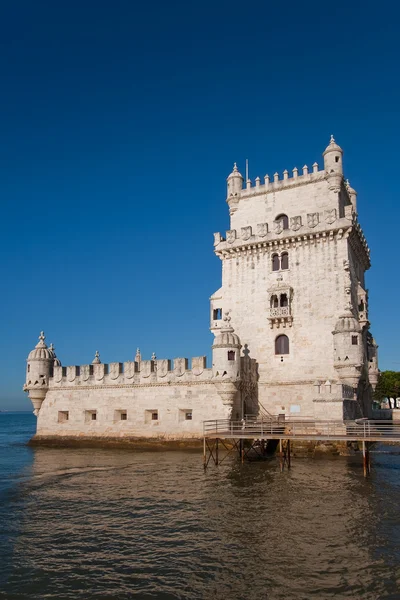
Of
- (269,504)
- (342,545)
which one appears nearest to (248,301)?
(269,504)

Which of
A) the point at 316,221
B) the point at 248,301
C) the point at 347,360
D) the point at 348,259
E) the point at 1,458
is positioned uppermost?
the point at 316,221

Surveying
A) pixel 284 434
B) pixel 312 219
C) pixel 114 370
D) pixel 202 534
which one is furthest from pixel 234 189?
pixel 202 534

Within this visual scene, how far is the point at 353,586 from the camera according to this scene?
11234 mm

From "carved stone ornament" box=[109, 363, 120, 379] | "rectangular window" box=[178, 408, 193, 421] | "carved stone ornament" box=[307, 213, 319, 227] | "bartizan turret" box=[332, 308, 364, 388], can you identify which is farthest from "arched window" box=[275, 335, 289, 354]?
"carved stone ornament" box=[109, 363, 120, 379]

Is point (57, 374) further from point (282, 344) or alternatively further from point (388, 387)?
point (388, 387)

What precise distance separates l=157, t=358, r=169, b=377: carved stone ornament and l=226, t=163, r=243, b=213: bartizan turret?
13877mm

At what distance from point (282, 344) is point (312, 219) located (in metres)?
9.34

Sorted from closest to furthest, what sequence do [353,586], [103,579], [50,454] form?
[353,586] < [103,579] < [50,454]

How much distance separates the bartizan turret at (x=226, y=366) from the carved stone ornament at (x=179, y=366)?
8.58ft

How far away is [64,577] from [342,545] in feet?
25.0

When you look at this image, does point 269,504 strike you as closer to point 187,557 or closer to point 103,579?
point 187,557

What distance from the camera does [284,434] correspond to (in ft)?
87.9

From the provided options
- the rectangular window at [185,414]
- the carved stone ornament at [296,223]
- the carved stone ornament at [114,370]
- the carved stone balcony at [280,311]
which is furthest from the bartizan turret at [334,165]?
the carved stone ornament at [114,370]

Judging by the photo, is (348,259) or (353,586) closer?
(353,586)
